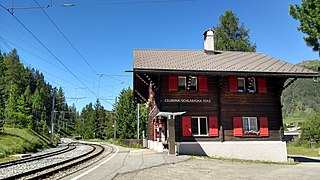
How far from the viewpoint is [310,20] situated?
18.8 m

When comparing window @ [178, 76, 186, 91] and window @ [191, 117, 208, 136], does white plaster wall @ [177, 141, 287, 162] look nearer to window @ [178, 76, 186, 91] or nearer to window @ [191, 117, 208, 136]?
window @ [191, 117, 208, 136]

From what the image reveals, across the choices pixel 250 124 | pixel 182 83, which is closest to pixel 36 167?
pixel 182 83

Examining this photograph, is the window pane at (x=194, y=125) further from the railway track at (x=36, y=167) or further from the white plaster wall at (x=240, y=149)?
the railway track at (x=36, y=167)

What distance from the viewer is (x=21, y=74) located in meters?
98.7

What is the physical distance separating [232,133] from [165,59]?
22.6 feet

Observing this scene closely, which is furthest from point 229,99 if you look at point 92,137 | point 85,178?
point 92,137

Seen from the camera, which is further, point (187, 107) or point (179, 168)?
point (187, 107)

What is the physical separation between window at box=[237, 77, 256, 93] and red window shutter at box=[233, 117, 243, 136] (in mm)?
2052

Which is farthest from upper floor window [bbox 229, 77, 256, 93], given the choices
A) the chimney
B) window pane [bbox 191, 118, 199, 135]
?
the chimney

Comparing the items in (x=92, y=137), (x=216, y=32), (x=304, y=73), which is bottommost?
(x=92, y=137)

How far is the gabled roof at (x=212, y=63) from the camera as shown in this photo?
18.8 m

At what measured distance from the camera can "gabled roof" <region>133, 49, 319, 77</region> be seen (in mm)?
18828

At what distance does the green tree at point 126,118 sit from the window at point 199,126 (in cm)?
3452

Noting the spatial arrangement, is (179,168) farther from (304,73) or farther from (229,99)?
(304,73)
